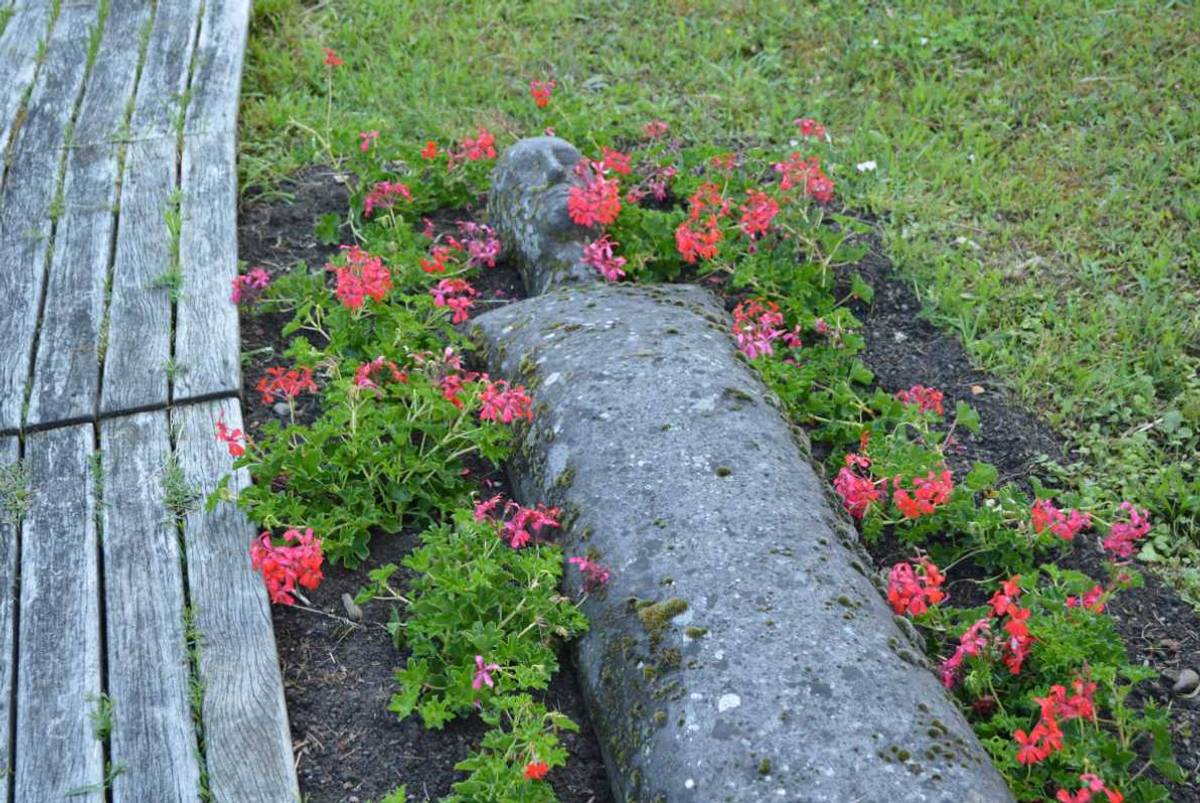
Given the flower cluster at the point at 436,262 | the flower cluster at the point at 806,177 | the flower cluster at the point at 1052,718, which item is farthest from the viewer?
the flower cluster at the point at 806,177

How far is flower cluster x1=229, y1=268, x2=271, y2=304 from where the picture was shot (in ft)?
13.8

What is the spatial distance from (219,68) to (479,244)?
6.10 feet

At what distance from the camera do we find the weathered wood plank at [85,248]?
3787 mm

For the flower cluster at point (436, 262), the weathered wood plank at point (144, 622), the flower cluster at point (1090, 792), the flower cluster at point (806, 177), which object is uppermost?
the flower cluster at point (806, 177)

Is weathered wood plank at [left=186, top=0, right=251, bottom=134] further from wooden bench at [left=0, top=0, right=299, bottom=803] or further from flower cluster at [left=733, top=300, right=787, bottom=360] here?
flower cluster at [left=733, top=300, right=787, bottom=360]

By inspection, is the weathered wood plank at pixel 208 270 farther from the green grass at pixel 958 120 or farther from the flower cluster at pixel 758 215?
the flower cluster at pixel 758 215

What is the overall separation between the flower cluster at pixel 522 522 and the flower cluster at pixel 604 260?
1195 mm

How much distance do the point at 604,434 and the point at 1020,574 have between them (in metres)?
1.18

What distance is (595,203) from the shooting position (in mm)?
4297

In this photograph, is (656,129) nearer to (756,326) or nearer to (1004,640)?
(756,326)

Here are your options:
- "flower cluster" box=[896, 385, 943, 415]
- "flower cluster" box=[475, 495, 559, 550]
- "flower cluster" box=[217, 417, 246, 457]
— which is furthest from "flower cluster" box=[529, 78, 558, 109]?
"flower cluster" box=[475, 495, 559, 550]

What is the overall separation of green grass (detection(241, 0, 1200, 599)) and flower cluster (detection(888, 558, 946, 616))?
0.88 meters

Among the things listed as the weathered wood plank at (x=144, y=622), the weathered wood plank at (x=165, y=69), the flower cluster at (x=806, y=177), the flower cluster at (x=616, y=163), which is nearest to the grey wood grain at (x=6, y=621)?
the weathered wood plank at (x=144, y=622)

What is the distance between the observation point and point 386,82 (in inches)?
231
